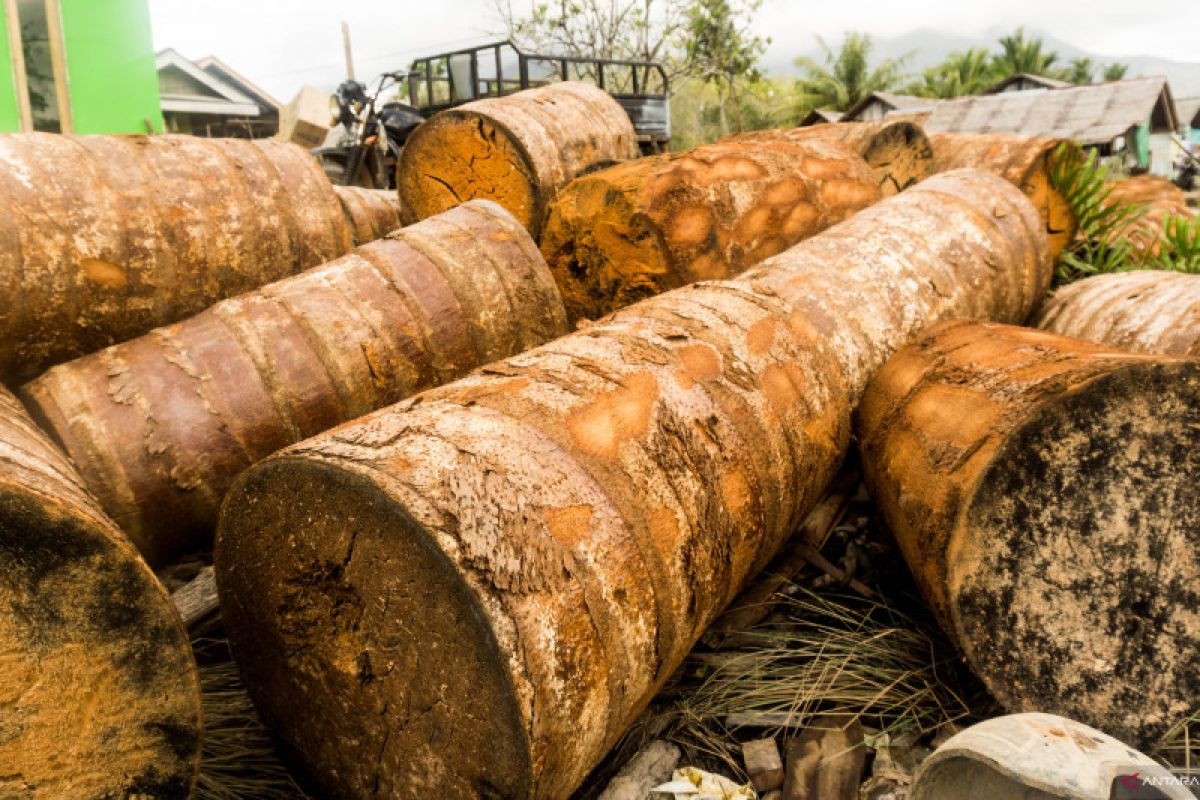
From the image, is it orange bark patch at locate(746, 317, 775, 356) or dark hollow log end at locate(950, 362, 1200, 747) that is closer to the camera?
dark hollow log end at locate(950, 362, 1200, 747)

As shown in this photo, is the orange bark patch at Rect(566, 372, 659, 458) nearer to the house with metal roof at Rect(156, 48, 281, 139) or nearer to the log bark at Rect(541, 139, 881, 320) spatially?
the log bark at Rect(541, 139, 881, 320)

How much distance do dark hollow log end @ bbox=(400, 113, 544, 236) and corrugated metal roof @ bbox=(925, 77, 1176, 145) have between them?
40.9 feet

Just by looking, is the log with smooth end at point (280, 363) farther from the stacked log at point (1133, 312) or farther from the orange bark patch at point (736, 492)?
the stacked log at point (1133, 312)

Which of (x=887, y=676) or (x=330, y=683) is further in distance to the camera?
(x=887, y=676)

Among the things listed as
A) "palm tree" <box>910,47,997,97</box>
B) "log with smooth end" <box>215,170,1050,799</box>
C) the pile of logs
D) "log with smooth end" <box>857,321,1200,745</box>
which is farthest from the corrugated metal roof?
"palm tree" <box>910,47,997,97</box>

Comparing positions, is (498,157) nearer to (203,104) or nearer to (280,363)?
(280,363)

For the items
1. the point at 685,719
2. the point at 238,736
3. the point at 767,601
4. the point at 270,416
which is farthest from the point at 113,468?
the point at 767,601

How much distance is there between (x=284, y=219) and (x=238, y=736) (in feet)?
7.10

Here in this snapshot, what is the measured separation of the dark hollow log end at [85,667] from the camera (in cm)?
144

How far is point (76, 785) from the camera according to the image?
5.11ft

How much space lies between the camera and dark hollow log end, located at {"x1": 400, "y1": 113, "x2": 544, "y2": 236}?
4.91 metres

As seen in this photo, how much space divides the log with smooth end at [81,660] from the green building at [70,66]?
25.6 ft

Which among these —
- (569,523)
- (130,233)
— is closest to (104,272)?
(130,233)

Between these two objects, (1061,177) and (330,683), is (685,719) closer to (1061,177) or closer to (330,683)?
(330,683)
